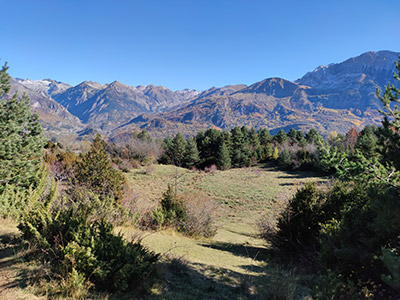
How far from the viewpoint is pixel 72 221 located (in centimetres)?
479

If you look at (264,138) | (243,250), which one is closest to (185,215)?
(243,250)

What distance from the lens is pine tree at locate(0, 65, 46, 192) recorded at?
30.5ft

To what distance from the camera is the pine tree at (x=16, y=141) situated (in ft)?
30.5

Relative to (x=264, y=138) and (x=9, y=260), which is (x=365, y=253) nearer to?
(x=9, y=260)

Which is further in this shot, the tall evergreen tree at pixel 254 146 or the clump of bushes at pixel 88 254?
the tall evergreen tree at pixel 254 146

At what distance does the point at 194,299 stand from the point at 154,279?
871 mm

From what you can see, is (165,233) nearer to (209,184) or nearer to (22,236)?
(22,236)

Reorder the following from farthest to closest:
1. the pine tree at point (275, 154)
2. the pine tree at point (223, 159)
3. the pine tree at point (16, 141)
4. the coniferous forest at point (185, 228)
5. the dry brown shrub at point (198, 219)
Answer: the pine tree at point (275, 154) → the pine tree at point (223, 159) → the dry brown shrub at point (198, 219) → the pine tree at point (16, 141) → the coniferous forest at point (185, 228)

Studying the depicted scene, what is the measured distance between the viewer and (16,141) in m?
9.73

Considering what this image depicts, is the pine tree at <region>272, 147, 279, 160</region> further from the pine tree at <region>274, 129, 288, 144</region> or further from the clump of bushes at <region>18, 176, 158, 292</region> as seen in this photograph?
the clump of bushes at <region>18, 176, 158, 292</region>

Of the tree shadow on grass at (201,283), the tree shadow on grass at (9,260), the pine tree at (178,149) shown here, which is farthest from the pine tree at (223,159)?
the tree shadow on grass at (9,260)

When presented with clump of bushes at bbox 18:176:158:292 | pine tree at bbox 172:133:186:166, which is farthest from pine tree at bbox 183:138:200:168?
clump of bushes at bbox 18:176:158:292

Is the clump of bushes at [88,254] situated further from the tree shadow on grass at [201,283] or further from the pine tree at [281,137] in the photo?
the pine tree at [281,137]

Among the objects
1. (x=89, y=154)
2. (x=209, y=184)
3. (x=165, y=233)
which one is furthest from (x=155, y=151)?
(x=165, y=233)
